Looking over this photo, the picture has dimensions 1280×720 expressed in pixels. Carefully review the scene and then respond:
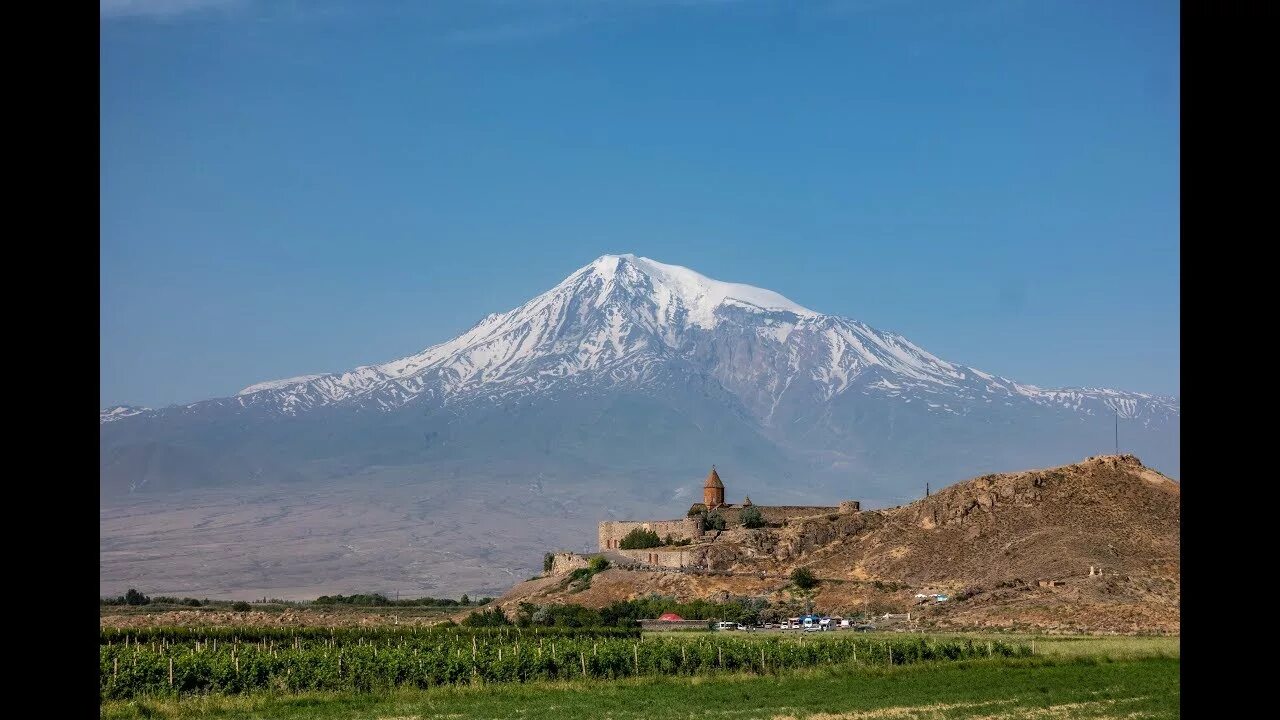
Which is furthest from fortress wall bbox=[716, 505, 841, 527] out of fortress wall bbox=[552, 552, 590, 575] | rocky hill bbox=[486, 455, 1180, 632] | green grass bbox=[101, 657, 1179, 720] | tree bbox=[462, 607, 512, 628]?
green grass bbox=[101, 657, 1179, 720]

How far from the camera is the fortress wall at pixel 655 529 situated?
104062 millimetres

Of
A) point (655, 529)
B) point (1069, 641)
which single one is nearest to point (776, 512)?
point (655, 529)

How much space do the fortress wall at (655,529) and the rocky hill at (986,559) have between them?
4.35 m

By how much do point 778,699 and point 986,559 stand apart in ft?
171

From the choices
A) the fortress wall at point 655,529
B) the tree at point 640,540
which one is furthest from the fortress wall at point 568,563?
the fortress wall at point 655,529

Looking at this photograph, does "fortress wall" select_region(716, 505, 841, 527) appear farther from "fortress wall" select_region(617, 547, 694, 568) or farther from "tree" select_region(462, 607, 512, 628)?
"tree" select_region(462, 607, 512, 628)

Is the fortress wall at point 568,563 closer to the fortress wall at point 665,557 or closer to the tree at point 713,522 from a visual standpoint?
the fortress wall at point 665,557

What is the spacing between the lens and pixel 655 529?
350ft

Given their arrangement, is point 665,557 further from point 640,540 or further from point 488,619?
point 488,619

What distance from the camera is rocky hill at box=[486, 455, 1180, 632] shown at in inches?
2626

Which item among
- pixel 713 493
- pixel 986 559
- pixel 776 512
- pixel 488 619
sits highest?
pixel 713 493
